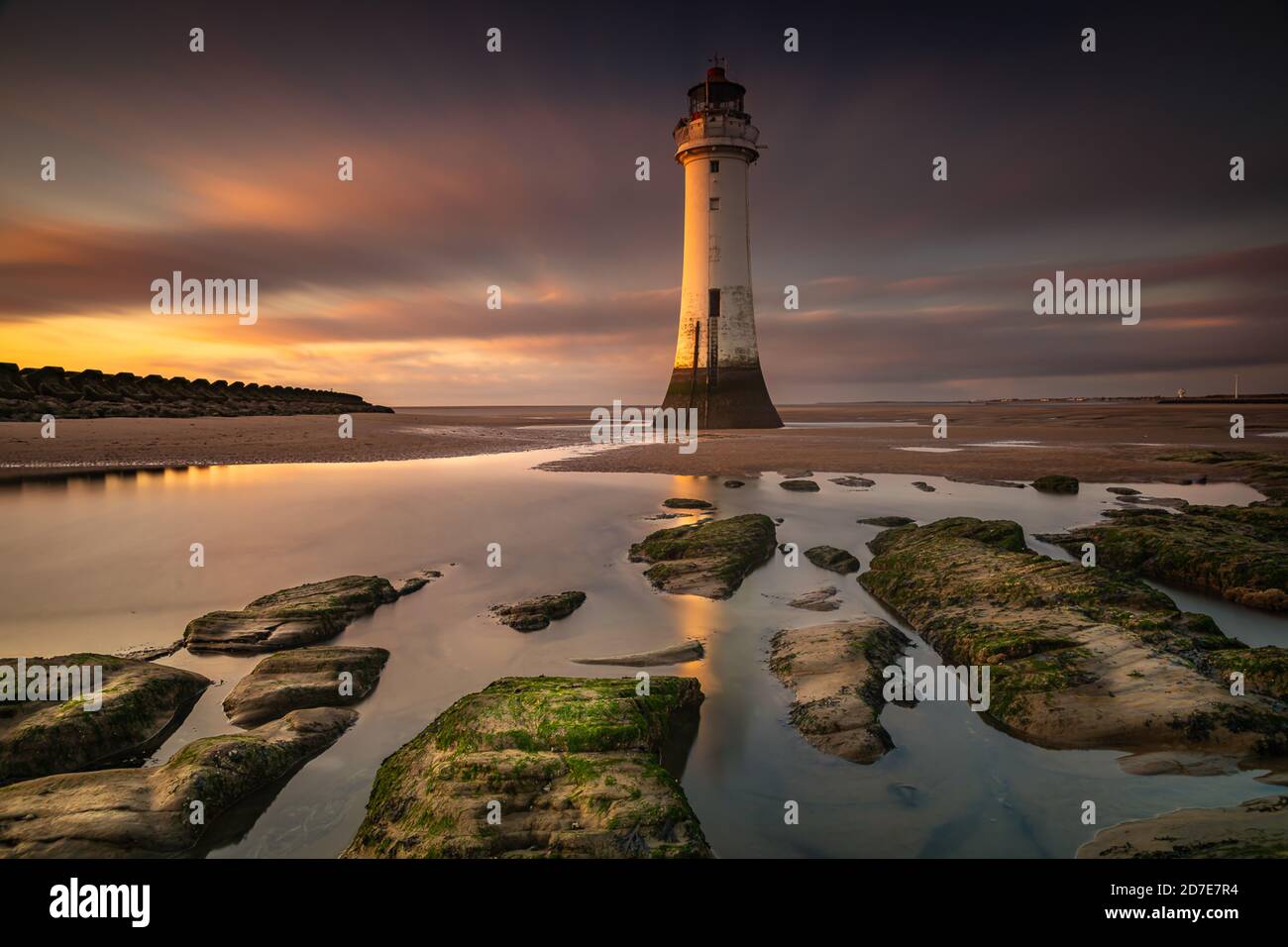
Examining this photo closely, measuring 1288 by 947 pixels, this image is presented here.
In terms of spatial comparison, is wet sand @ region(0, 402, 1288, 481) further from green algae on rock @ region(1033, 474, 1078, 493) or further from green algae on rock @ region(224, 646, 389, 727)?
green algae on rock @ region(224, 646, 389, 727)

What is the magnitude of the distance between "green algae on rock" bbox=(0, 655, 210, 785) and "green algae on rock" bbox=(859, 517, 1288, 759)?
5.86 metres

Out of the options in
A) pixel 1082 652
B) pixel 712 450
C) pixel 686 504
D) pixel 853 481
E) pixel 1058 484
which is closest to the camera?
pixel 1082 652

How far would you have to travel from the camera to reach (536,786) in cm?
313

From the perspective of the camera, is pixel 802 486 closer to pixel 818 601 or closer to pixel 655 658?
pixel 818 601

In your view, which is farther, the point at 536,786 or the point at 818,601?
the point at 818,601

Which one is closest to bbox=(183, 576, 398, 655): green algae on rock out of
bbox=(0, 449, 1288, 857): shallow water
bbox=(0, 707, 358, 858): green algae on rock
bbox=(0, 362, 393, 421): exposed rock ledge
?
bbox=(0, 449, 1288, 857): shallow water

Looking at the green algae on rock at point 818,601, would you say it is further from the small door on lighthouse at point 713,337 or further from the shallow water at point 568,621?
the small door on lighthouse at point 713,337

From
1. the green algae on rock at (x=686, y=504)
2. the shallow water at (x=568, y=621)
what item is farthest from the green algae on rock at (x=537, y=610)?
the green algae on rock at (x=686, y=504)

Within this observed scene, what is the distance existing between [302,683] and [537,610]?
2.51 metres

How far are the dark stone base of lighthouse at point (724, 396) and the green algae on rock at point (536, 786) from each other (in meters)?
28.0

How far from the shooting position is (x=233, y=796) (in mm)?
3506

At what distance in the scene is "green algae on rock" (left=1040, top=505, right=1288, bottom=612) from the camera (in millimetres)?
6809

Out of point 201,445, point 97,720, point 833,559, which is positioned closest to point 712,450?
point 833,559
